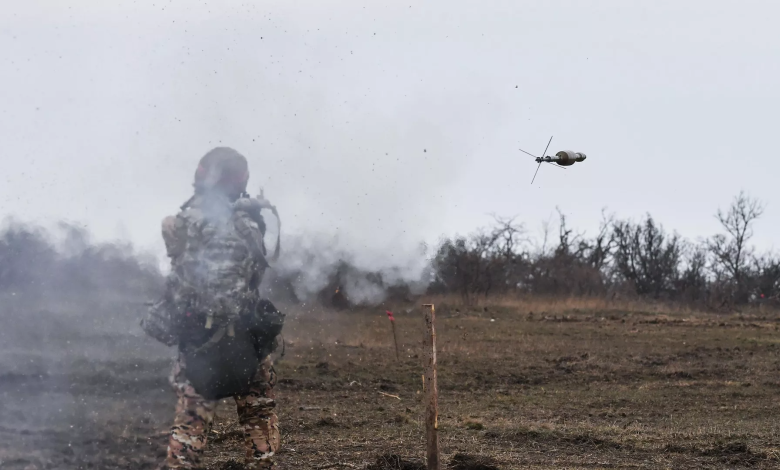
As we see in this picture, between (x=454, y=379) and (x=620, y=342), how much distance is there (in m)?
7.61

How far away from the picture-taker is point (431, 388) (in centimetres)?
697

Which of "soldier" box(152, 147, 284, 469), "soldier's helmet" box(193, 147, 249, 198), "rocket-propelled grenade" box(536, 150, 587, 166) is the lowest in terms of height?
"soldier" box(152, 147, 284, 469)

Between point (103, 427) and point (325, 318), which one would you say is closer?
point (103, 427)

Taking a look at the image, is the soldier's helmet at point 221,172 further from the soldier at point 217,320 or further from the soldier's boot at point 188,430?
the soldier's boot at point 188,430

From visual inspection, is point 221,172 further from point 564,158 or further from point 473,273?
point 473,273

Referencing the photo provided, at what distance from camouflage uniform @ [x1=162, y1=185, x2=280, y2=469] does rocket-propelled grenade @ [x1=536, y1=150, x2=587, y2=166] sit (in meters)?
3.69

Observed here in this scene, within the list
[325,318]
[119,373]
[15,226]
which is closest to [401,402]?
[325,318]

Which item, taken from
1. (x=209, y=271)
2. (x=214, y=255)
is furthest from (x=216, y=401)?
(x=214, y=255)

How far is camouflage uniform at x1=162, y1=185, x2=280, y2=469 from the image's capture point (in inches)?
250

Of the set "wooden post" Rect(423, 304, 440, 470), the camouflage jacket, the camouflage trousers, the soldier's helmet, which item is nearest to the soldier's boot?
the camouflage trousers

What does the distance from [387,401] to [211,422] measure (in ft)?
23.4

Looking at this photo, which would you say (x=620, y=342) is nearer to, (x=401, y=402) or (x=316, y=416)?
(x=401, y=402)

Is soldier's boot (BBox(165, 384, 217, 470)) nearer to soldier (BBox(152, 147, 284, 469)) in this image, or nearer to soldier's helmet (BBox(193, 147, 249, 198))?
soldier (BBox(152, 147, 284, 469))

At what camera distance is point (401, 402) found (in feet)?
44.2
